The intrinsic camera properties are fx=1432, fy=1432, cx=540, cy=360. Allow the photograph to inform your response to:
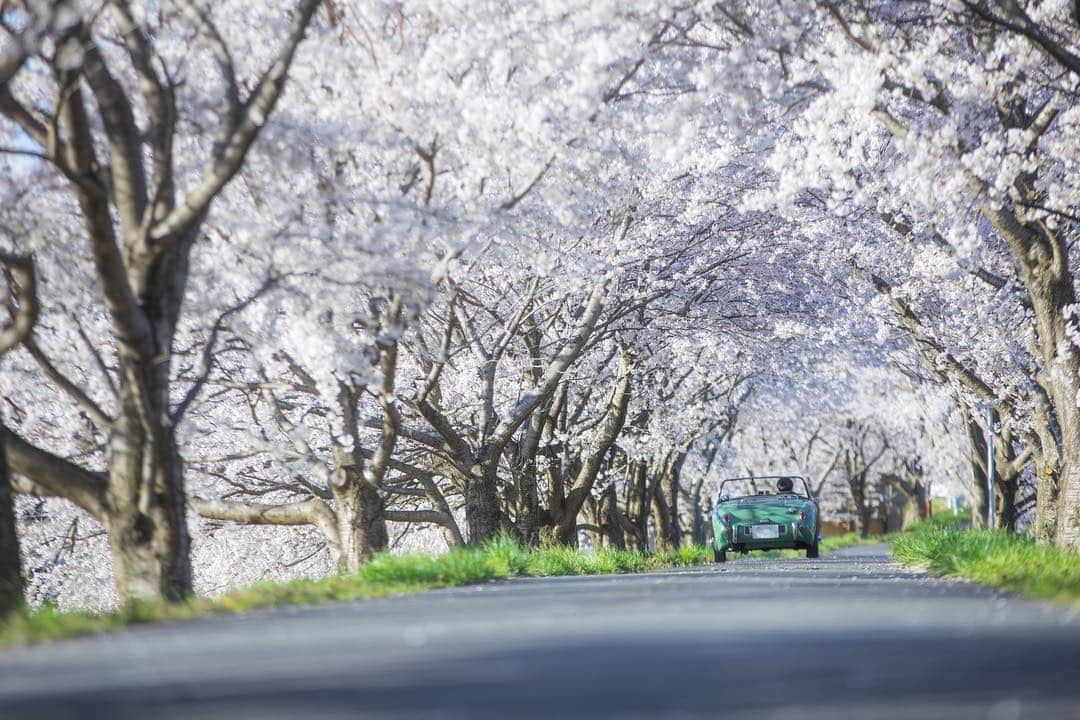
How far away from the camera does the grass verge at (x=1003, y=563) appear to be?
1037cm

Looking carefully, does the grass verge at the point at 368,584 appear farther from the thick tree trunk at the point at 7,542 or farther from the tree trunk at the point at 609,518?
the tree trunk at the point at 609,518

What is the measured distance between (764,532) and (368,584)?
469 inches

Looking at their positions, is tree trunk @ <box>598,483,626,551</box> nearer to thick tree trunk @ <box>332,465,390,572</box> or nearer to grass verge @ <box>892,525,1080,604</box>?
grass verge @ <box>892,525,1080,604</box>

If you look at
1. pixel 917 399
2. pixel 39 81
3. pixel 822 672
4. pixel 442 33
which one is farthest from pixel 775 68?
pixel 917 399

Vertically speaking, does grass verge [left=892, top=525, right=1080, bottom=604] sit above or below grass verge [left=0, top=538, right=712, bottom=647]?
below

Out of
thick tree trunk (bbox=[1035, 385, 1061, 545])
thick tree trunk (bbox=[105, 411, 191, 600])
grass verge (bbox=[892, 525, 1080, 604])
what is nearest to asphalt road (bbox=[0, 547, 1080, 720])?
grass verge (bbox=[892, 525, 1080, 604])

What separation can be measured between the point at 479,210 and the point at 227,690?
348 inches

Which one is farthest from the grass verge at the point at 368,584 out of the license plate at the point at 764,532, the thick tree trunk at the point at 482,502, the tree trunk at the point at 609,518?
the tree trunk at the point at 609,518

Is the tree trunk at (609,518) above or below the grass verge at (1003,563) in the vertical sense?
above

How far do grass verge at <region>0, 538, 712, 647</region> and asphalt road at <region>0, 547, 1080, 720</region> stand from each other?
0.46 m

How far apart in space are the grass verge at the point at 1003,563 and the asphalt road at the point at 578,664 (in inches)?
43.4

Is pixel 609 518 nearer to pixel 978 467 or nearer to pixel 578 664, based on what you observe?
pixel 978 467

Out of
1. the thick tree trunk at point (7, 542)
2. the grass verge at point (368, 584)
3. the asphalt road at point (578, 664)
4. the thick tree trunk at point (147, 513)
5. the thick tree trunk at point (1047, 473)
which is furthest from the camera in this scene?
the thick tree trunk at point (1047, 473)

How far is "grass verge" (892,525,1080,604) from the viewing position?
10.4 m
